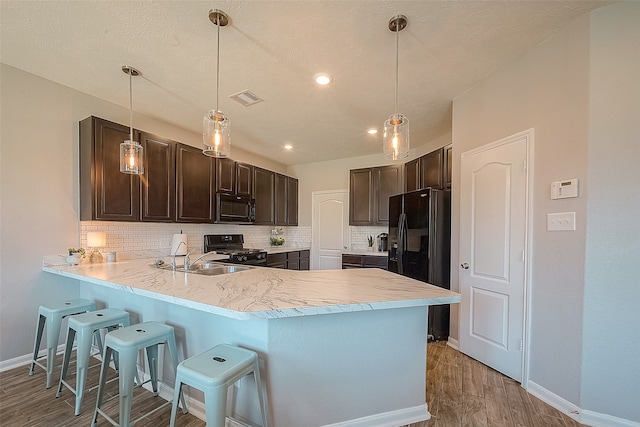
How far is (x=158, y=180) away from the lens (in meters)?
3.21

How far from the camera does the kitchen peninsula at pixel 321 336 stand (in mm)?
1465

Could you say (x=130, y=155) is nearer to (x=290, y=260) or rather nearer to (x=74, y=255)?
(x=74, y=255)

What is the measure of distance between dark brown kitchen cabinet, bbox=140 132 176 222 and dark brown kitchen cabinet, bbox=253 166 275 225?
1.51 metres

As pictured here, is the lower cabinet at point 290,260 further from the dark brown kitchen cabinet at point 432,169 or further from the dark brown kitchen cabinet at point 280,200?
the dark brown kitchen cabinet at point 432,169

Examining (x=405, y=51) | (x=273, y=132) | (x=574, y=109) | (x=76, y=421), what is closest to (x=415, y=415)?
(x=76, y=421)

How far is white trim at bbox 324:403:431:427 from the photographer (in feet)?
5.41

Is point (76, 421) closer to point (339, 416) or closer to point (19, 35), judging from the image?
point (339, 416)

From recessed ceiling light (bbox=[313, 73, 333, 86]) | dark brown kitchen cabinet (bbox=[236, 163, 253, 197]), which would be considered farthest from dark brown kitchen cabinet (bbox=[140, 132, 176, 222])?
recessed ceiling light (bbox=[313, 73, 333, 86])

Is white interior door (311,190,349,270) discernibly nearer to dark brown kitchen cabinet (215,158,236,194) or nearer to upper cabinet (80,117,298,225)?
upper cabinet (80,117,298,225)

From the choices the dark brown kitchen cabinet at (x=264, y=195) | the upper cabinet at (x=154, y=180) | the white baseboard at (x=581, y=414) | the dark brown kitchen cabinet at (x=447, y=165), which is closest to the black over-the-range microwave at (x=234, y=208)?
the upper cabinet at (x=154, y=180)

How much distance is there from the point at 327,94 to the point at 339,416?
2.70 meters

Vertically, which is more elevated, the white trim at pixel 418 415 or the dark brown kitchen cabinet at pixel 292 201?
the dark brown kitchen cabinet at pixel 292 201

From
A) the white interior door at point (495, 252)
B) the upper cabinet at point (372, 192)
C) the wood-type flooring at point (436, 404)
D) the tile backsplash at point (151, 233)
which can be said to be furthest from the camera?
the upper cabinet at point (372, 192)

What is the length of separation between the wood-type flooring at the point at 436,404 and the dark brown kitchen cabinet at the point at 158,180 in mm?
1595
